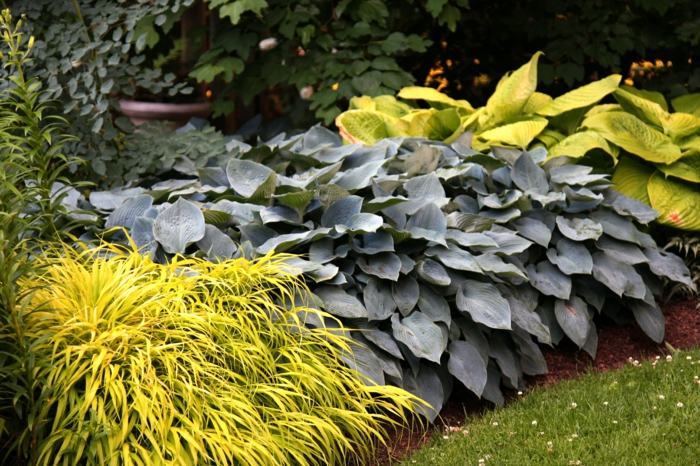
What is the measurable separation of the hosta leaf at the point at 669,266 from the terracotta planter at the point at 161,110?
3.55 meters

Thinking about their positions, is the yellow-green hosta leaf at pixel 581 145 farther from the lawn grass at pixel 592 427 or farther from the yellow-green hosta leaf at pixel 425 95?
the lawn grass at pixel 592 427

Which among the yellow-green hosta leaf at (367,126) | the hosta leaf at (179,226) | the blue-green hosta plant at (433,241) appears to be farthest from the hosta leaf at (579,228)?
the hosta leaf at (179,226)

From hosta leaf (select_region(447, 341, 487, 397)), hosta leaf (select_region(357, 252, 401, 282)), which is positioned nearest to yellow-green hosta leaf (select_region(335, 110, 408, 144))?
hosta leaf (select_region(357, 252, 401, 282))

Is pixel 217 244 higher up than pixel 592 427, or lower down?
higher up

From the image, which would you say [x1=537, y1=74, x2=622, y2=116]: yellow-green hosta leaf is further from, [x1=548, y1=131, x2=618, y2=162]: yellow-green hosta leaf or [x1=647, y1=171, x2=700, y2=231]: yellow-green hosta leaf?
[x1=647, y1=171, x2=700, y2=231]: yellow-green hosta leaf

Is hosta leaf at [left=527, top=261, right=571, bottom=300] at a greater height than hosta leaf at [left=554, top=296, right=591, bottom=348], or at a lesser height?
greater

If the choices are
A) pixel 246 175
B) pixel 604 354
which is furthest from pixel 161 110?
pixel 604 354

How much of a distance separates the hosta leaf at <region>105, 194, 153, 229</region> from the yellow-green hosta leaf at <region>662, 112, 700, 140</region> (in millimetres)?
2997

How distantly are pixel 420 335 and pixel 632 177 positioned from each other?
2119 mm

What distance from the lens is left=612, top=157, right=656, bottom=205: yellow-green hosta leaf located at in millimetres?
5207

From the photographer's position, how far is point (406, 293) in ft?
12.8

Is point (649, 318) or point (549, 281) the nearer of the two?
point (549, 281)

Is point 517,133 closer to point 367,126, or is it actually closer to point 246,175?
point 367,126

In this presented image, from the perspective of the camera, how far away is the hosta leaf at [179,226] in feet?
12.6
